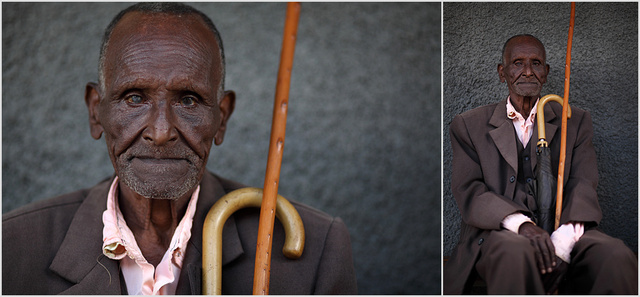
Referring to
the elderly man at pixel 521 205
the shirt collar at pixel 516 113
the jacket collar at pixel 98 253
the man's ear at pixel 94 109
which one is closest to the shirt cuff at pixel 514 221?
the elderly man at pixel 521 205

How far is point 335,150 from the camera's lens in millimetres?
2102

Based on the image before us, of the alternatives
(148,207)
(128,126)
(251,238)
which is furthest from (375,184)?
(128,126)

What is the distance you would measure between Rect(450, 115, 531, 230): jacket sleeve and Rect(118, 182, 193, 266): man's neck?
663 millimetres

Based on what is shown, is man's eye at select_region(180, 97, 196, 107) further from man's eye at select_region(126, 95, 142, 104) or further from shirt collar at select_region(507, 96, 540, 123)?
shirt collar at select_region(507, 96, 540, 123)

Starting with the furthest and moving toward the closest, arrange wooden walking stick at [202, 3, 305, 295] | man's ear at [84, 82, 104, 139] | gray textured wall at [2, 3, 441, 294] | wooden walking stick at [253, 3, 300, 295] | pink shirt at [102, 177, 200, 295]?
gray textured wall at [2, 3, 441, 294] < man's ear at [84, 82, 104, 139] < pink shirt at [102, 177, 200, 295] < wooden walking stick at [202, 3, 305, 295] < wooden walking stick at [253, 3, 300, 295]

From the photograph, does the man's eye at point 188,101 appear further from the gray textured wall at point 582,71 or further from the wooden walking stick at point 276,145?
the gray textured wall at point 582,71

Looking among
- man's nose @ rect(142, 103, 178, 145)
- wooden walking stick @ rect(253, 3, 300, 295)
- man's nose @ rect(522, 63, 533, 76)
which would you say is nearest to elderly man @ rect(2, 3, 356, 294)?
man's nose @ rect(142, 103, 178, 145)

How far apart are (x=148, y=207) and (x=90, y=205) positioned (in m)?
0.15

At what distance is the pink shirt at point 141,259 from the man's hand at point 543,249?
761mm

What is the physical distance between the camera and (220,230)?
1.27 meters

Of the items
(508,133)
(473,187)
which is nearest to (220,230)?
(473,187)

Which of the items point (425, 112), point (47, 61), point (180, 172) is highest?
point (47, 61)

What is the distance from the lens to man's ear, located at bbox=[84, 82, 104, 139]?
1.37 meters

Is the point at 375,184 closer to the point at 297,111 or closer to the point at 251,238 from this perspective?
the point at 297,111
